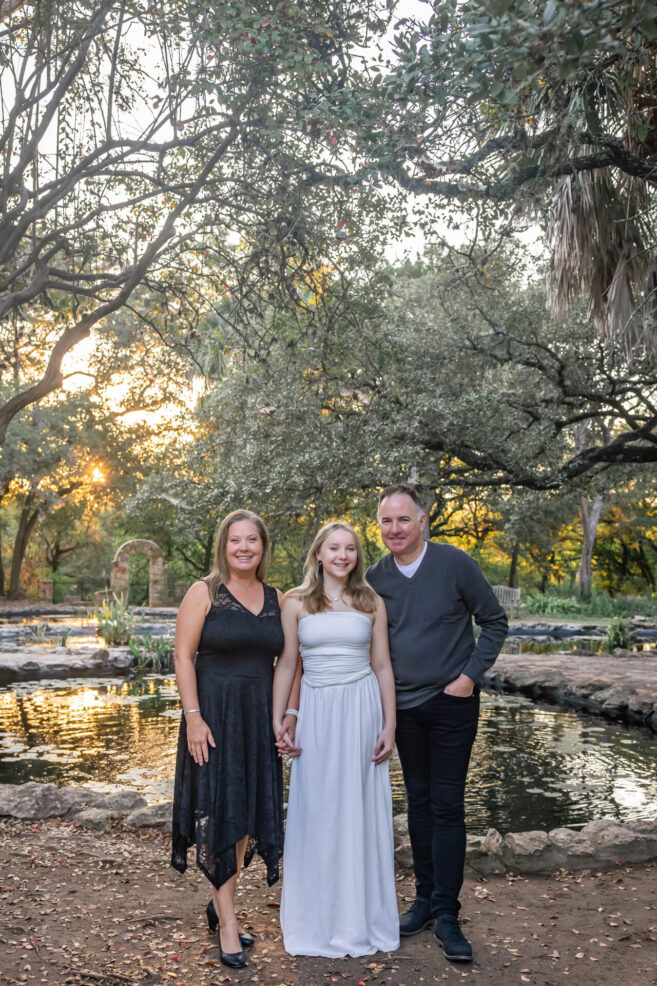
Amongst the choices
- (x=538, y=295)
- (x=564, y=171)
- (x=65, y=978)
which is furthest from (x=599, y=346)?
(x=65, y=978)

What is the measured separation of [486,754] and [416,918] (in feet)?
16.1

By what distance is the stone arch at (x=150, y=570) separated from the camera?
1141 inches

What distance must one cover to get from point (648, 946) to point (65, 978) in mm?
2394

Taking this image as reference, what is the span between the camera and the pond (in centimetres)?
664

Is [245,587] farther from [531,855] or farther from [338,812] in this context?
[531,855]

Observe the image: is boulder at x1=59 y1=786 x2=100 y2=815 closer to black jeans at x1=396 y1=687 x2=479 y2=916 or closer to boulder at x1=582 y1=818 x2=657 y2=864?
black jeans at x1=396 y1=687 x2=479 y2=916

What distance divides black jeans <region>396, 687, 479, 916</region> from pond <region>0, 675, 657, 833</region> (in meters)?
2.48

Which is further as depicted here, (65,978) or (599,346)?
(599,346)

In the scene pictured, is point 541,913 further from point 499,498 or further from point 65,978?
point 499,498

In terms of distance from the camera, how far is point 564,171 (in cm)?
589

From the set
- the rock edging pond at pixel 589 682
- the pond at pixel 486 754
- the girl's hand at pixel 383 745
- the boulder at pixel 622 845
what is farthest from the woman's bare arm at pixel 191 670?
the rock edging pond at pixel 589 682

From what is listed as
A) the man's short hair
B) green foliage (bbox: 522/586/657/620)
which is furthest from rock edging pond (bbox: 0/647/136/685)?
green foliage (bbox: 522/586/657/620)

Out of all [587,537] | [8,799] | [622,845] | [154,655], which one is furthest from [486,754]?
[587,537]

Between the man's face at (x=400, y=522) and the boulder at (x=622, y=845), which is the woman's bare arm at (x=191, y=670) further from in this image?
the boulder at (x=622, y=845)
